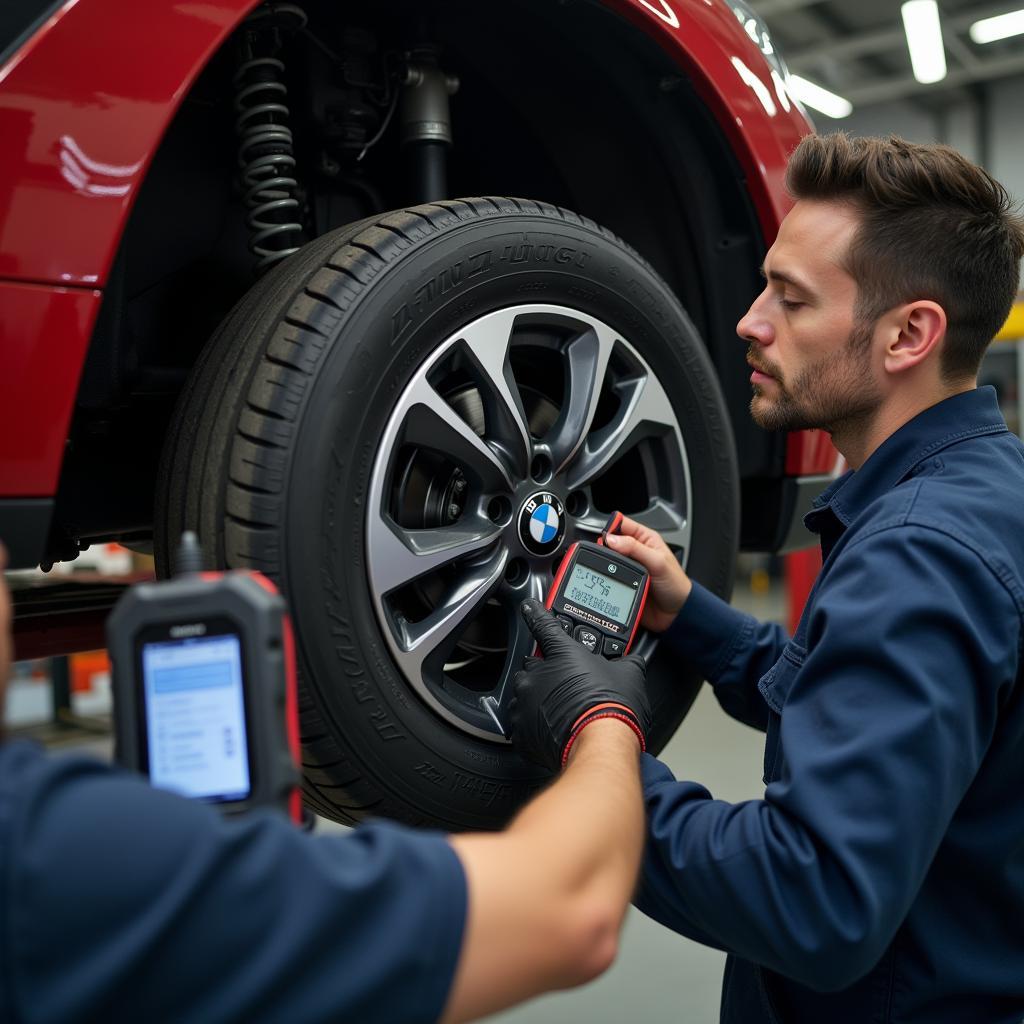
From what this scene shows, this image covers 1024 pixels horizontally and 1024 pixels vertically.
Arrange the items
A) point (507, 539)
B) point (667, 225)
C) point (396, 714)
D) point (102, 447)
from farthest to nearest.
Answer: point (667, 225) → point (102, 447) → point (507, 539) → point (396, 714)

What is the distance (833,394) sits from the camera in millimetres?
1195

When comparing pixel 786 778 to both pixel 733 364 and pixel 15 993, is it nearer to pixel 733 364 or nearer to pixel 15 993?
pixel 15 993

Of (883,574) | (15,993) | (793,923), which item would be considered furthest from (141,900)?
(883,574)

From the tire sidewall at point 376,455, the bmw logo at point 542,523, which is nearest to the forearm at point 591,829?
A: the tire sidewall at point 376,455

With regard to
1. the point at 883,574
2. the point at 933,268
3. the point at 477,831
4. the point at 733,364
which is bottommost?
the point at 477,831

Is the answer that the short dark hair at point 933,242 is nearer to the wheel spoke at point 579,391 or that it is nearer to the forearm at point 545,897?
the wheel spoke at point 579,391

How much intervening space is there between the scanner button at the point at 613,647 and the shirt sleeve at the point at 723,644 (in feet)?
0.45

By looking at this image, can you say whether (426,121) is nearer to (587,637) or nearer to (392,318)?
(392,318)

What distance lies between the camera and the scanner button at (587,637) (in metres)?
1.26

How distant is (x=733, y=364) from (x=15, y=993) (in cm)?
138

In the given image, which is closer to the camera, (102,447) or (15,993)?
(15,993)

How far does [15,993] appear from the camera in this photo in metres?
0.52

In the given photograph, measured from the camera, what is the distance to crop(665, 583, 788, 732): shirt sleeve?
140 centimetres

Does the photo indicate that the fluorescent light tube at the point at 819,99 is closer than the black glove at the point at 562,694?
No
